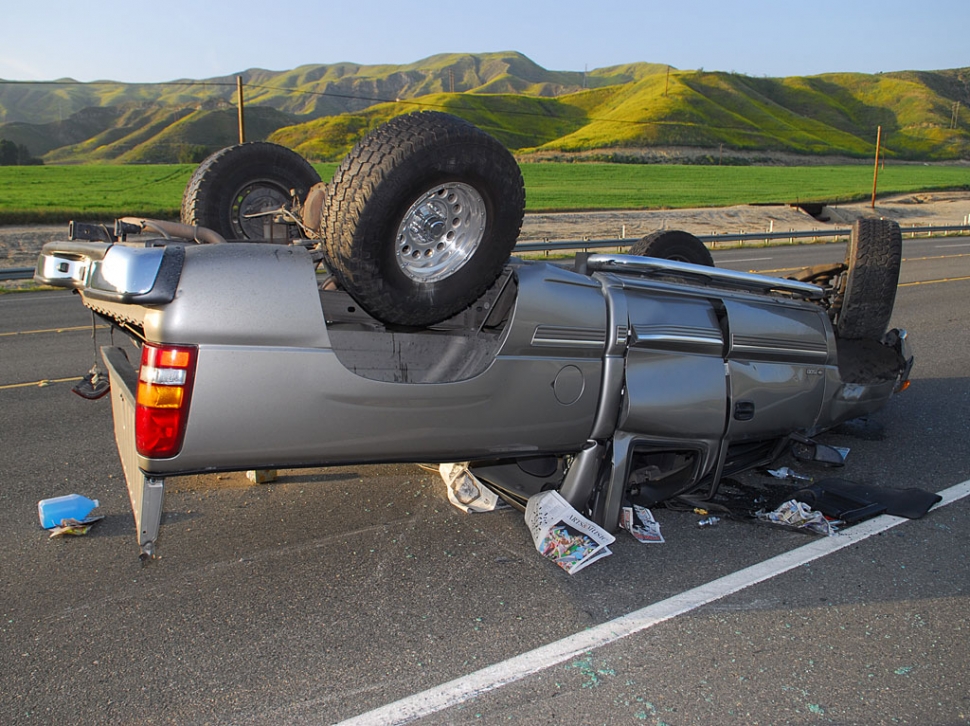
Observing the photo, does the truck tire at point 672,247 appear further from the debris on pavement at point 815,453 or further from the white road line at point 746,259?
the white road line at point 746,259

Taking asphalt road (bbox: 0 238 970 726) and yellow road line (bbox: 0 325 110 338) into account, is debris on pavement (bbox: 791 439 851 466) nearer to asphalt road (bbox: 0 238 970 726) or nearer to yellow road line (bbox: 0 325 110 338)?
asphalt road (bbox: 0 238 970 726)

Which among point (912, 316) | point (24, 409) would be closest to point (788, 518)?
point (24, 409)

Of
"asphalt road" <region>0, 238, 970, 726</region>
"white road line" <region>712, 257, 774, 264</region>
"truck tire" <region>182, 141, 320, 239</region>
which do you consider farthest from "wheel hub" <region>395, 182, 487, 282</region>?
"white road line" <region>712, 257, 774, 264</region>

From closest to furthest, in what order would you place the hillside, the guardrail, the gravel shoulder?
the guardrail < the gravel shoulder < the hillside

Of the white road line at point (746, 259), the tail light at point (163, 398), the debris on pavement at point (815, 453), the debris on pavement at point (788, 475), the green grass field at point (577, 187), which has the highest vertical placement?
the tail light at point (163, 398)

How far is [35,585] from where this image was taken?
349 centimetres

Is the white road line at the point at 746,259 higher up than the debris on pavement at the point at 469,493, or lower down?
lower down

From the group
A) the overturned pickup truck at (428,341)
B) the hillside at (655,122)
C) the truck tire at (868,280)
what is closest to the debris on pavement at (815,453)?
the overturned pickup truck at (428,341)

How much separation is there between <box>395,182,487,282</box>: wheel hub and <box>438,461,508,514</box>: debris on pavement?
1238 mm

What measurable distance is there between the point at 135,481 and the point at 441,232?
161 centimetres

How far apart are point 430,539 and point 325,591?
67 centimetres

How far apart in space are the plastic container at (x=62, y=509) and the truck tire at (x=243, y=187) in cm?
164

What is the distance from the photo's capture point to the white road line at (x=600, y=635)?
2715 millimetres

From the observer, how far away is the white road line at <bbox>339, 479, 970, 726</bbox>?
2715mm
